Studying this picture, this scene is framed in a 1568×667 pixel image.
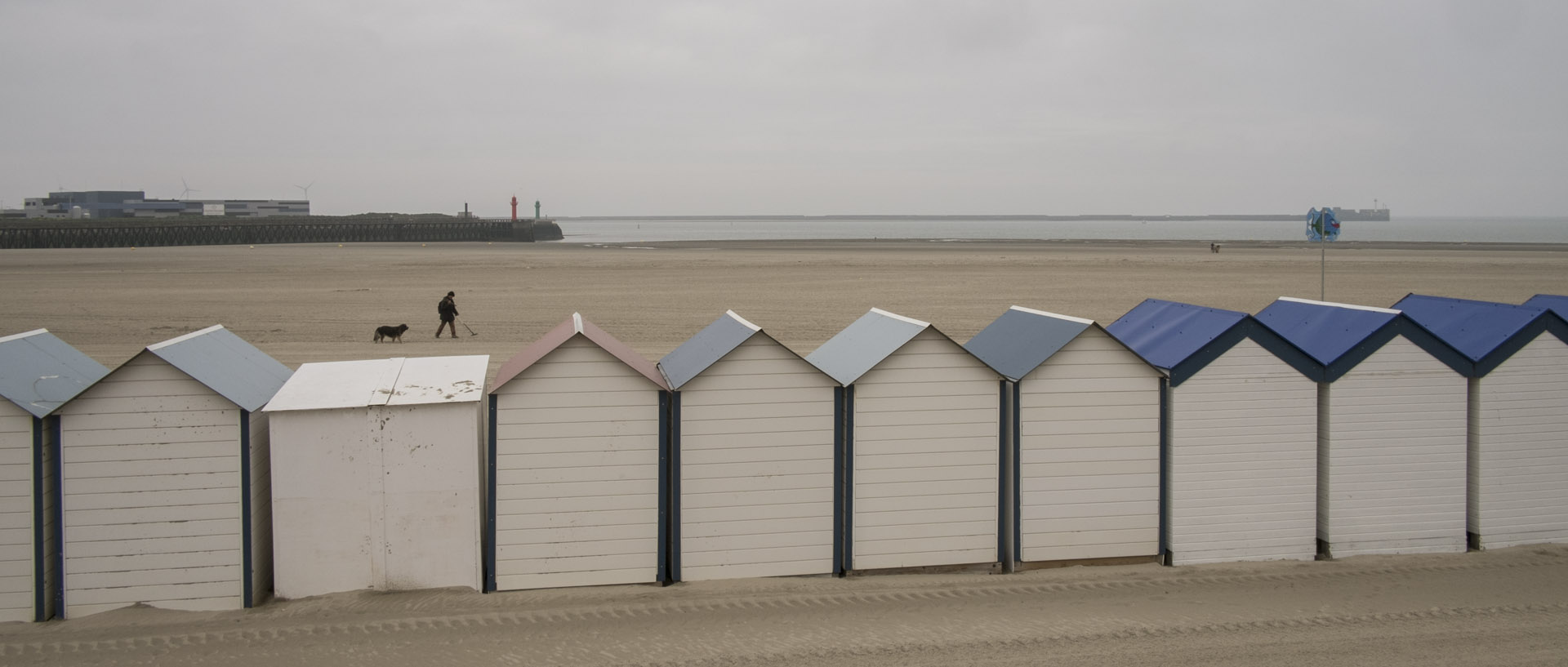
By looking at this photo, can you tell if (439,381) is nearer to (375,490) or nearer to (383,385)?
(383,385)

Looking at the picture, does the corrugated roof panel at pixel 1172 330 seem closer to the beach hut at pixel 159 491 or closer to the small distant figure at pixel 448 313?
the beach hut at pixel 159 491

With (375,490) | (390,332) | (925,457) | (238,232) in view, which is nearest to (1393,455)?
(925,457)

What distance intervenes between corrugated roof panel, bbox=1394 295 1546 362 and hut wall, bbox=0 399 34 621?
33.0 feet

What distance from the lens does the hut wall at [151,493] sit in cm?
698

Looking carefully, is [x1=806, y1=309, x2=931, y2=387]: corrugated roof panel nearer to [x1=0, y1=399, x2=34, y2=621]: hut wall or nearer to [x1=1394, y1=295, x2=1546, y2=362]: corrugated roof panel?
[x1=1394, y1=295, x2=1546, y2=362]: corrugated roof panel

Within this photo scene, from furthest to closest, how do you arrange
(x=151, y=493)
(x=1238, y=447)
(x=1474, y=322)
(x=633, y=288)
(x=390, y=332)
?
(x=633, y=288) < (x=390, y=332) < (x=1474, y=322) < (x=1238, y=447) < (x=151, y=493)

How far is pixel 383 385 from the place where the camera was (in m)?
7.60

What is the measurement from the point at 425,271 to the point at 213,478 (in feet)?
123

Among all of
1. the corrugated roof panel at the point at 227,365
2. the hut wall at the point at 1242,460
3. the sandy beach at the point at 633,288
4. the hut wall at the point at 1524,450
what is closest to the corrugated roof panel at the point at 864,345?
the hut wall at the point at 1242,460

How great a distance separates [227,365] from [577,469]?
8.78 feet

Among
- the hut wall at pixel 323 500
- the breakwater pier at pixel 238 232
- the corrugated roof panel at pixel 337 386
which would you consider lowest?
the hut wall at pixel 323 500

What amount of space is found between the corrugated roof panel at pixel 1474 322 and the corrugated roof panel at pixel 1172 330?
5.57 feet

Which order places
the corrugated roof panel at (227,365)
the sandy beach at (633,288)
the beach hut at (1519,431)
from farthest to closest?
the sandy beach at (633,288) < the beach hut at (1519,431) < the corrugated roof panel at (227,365)

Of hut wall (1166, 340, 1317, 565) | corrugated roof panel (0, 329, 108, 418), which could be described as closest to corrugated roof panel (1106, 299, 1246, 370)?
hut wall (1166, 340, 1317, 565)
